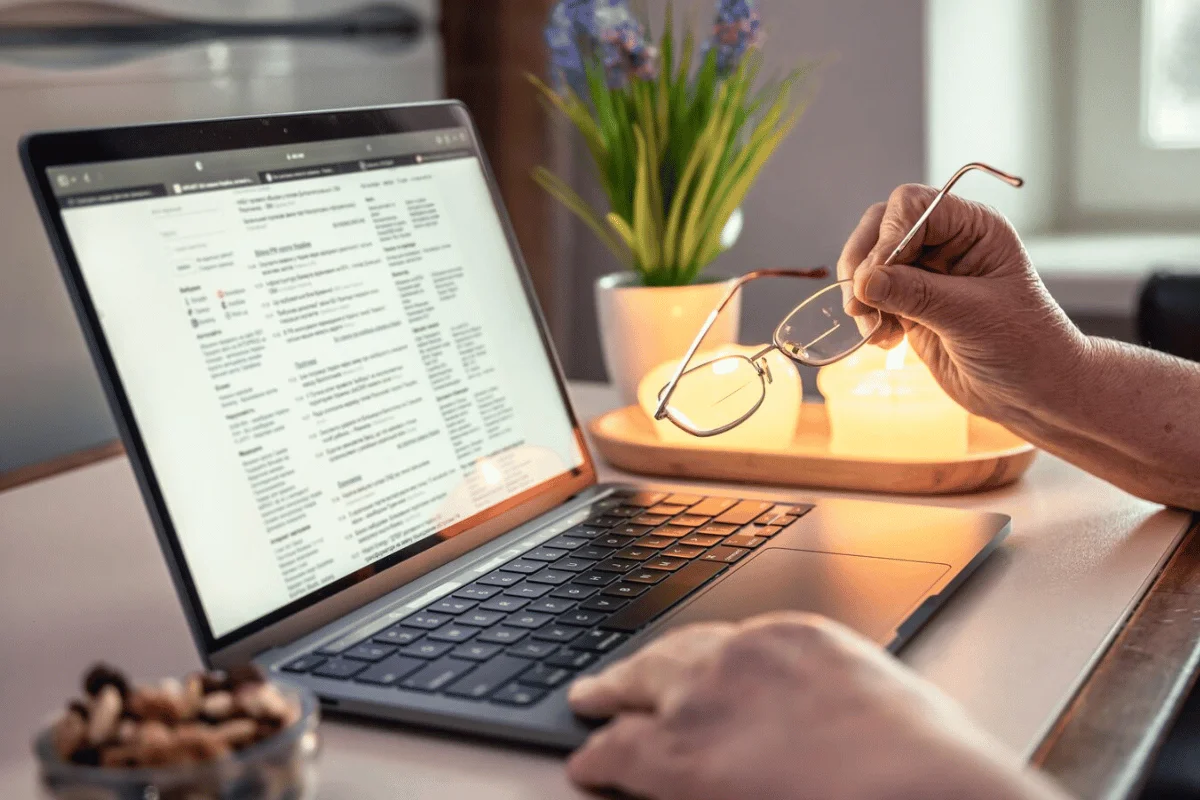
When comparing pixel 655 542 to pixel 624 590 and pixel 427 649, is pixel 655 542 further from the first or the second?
pixel 427 649

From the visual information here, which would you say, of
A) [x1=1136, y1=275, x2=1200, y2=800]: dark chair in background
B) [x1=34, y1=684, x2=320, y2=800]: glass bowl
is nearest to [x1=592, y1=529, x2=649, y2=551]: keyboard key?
[x1=34, y1=684, x2=320, y2=800]: glass bowl

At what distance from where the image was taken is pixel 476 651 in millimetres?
658

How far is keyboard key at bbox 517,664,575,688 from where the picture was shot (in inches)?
24.1

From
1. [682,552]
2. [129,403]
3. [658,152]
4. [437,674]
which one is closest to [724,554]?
[682,552]

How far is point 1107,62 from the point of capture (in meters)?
2.21

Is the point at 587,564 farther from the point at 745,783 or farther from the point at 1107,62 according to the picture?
the point at 1107,62

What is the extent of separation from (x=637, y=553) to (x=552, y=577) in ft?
0.22

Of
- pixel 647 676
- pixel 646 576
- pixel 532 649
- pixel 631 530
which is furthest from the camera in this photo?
pixel 631 530

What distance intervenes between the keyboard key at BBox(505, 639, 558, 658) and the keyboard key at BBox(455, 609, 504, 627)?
0.12 ft

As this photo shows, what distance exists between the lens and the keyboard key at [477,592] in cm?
74

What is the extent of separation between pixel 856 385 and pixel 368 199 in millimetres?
408

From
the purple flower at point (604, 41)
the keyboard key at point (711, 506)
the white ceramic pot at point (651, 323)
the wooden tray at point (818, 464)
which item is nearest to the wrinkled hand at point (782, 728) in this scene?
the keyboard key at point (711, 506)

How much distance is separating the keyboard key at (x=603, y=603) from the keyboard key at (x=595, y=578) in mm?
22

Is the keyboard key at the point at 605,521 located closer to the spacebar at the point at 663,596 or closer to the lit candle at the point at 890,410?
the spacebar at the point at 663,596
